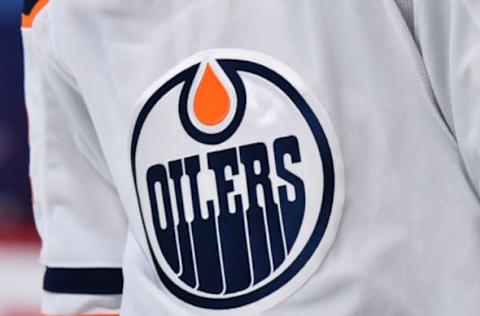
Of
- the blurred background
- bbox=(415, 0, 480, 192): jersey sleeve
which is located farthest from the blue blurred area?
bbox=(415, 0, 480, 192): jersey sleeve

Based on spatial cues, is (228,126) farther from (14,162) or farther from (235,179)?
(14,162)

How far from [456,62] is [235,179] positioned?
21 centimetres

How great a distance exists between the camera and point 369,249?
684 mm

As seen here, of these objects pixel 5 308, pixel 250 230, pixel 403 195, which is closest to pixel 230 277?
pixel 250 230

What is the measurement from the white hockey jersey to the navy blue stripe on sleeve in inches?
3.8

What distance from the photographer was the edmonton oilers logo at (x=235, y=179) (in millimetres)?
707

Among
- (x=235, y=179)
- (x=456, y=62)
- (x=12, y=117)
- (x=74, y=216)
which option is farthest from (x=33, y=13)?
(x=12, y=117)

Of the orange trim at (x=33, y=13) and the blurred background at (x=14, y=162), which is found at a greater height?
the orange trim at (x=33, y=13)

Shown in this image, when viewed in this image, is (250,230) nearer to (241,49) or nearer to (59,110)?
(241,49)

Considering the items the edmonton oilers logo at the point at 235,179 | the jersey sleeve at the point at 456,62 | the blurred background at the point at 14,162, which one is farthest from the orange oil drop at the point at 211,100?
the blurred background at the point at 14,162

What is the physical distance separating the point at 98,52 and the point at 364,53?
0.28m

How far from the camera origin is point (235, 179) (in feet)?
2.44

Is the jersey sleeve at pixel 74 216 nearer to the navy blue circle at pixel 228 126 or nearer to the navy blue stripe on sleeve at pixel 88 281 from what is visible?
the navy blue stripe on sleeve at pixel 88 281

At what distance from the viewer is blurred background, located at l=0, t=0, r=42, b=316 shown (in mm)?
1703
